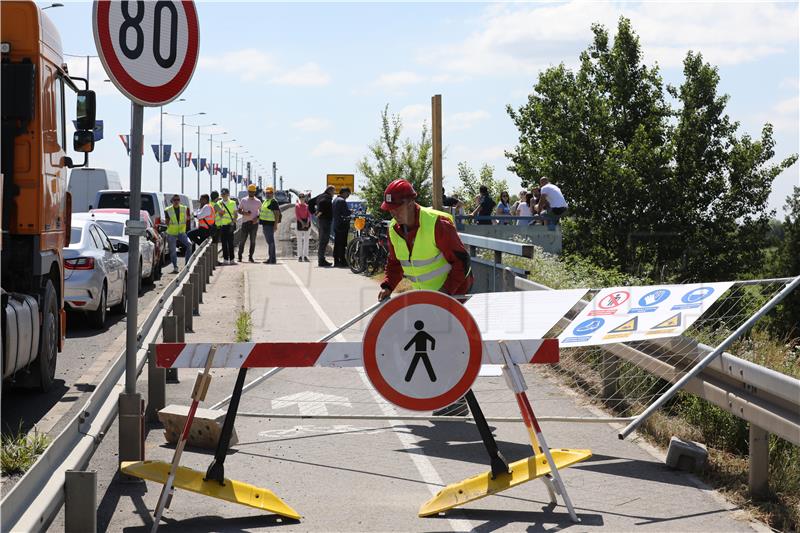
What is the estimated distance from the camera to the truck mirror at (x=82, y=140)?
36.8ft

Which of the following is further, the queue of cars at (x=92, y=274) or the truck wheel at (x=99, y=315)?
the truck wheel at (x=99, y=315)

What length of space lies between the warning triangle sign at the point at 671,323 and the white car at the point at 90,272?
32.3 ft

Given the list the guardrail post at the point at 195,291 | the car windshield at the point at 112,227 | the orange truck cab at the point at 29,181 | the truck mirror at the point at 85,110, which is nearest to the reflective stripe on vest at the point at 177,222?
the car windshield at the point at 112,227

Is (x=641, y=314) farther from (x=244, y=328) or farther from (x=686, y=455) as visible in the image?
(x=244, y=328)

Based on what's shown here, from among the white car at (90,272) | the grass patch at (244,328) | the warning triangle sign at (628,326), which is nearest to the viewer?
the warning triangle sign at (628,326)

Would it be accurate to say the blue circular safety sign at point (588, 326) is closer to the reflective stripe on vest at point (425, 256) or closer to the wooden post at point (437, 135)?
the reflective stripe on vest at point (425, 256)

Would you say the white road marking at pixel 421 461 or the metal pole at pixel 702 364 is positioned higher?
the metal pole at pixel 702 364

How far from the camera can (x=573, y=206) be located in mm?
49125

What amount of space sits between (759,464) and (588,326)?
207 centimetres

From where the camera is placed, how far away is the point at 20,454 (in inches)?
280

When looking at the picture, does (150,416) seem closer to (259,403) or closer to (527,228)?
(259,403)

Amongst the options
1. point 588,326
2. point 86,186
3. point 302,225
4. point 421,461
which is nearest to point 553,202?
point 302,225

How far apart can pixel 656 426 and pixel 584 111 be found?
43.3m

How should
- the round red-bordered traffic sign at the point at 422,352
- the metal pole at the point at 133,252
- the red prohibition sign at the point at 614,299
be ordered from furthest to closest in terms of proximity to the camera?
the red prohibition sign at the point at 614,299 < the metal pole at the point at 133,252 < the round red-bordered traffic sign at the point at 422,352
